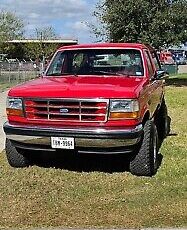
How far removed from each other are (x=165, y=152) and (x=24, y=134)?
2842mm

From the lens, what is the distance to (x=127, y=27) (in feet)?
82.5

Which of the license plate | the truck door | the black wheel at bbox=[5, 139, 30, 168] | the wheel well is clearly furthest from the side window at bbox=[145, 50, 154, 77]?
the black wheel at bbox=[5, 139, 30, 168]

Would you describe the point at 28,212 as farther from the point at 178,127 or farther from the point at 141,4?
the point at 141,4

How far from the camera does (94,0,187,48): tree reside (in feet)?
82.5

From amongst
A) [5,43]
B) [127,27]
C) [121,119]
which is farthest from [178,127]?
[5,43]

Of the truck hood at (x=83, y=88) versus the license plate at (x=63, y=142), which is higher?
the truck hood at (x=83, y=88)

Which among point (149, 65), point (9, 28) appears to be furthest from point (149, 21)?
point (9, 28)

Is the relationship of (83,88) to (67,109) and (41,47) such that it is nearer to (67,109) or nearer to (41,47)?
(67,109)

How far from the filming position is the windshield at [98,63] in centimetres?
736

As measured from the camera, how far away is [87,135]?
233 inches

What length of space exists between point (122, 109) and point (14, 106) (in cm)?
148

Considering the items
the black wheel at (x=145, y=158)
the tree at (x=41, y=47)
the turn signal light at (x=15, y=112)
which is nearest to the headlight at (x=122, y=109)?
the black wheel at (x=145, y=158)

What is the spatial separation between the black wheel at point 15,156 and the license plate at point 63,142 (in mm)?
866

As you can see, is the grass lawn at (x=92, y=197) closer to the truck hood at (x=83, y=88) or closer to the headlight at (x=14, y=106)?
the headlight at (x=14, y=106)
